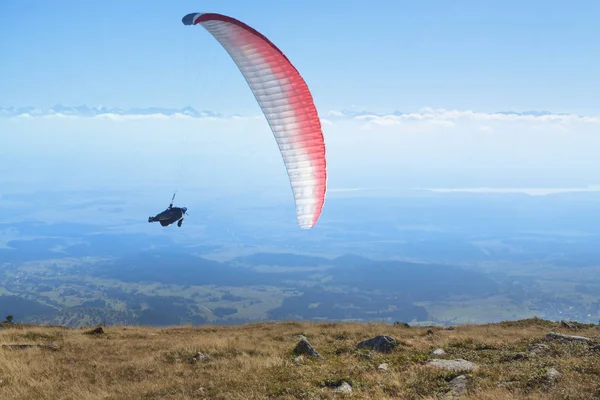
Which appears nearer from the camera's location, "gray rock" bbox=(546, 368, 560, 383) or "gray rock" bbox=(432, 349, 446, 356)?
"gray rock" bbox=(546, 368, 560, 383)

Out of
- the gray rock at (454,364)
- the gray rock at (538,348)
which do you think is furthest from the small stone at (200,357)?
the gray rock at (538,348)

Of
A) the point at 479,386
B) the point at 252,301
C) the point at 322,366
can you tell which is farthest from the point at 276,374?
the point at 252,301

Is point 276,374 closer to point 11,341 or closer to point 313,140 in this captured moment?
point 313,140

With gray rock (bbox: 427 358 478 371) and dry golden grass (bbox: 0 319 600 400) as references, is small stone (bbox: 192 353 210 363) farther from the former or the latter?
gray rock (bbox: 427 358 478 371)

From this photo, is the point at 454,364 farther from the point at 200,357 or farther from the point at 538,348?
the point at 200,357

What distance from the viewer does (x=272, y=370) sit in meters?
12.8

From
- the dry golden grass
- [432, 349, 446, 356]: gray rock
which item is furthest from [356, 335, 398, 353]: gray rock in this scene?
[432, 349, 446, 356]: gray rock

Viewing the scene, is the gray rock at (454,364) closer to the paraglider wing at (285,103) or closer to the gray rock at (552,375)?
the gray rock at (552,375)

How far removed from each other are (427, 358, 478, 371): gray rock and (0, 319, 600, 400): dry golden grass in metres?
0.37

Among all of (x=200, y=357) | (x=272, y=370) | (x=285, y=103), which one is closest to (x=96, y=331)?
(x=200, y=357)

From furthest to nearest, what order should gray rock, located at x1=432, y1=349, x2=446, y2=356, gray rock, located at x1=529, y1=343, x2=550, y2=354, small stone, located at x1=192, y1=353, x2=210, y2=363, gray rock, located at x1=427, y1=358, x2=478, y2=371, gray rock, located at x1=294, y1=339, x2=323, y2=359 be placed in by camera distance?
gray rock, located at x1=432, y1=349, x2=446, y2=356 → gray rock, located at x1=294, y1=339, x2=323, y2=359 → gray rock, located at x1=529, y1=343, x2=550, y2=354 → small stone, located at x1=192, y1=353, x2=210, y2=363 → gray rock, located at x1=427, y1=358, x2=478, y2=371

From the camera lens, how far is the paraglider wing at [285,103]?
16484mm

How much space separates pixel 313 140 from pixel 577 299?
209 meters

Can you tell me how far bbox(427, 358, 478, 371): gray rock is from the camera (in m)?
12.8
